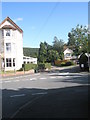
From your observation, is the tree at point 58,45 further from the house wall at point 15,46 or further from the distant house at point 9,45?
the distant house at point 9,45

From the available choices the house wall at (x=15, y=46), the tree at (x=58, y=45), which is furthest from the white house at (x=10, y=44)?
the tree at (x=58, y=45)

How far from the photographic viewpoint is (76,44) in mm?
75812

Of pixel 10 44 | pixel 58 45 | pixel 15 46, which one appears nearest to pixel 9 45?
pixel 10 44

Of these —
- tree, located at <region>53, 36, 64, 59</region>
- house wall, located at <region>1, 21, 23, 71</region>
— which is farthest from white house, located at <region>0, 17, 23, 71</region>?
tree, located at <region>53, 36, 64, 59</region>

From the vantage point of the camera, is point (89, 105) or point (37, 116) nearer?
point (37, 116)

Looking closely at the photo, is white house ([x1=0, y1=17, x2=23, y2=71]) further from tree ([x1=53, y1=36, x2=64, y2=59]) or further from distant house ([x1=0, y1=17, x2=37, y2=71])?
tree ([x1=53, y1=36, x2=64, y2=59])

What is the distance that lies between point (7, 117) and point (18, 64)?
129ft

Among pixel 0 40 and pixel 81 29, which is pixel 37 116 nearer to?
pixel 0 40

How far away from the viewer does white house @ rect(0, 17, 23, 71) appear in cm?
4425

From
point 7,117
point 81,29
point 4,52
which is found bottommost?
point 7,117

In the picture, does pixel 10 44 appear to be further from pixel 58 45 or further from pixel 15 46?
pixel 58 45

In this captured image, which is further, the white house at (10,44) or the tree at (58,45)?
the tree at (58,45)

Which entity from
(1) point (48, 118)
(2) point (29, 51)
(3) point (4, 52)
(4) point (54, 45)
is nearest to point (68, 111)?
(1) point (48, 118)

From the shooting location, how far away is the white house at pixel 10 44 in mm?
44250
